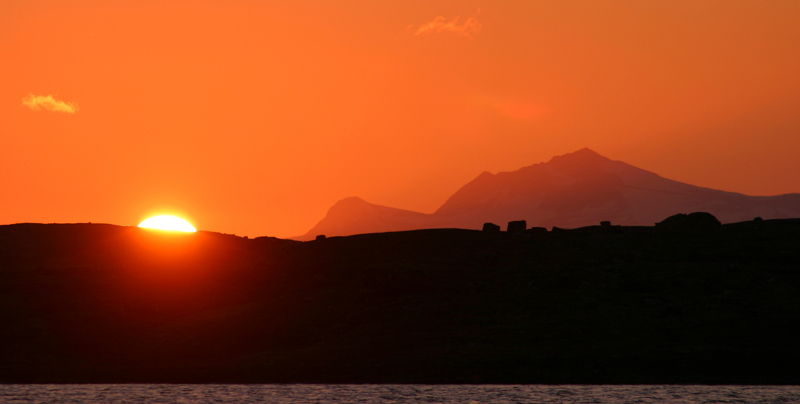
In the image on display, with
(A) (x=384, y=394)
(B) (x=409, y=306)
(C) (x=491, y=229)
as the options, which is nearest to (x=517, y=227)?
(C) (x=491, y=229)

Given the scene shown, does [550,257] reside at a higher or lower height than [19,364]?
higher

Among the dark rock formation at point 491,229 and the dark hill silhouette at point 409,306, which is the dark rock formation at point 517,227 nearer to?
the dark rock formation at point 491,229

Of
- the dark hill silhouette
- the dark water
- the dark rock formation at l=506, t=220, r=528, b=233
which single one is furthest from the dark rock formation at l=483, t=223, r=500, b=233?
the dark water

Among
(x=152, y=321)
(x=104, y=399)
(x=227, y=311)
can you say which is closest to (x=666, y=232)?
(x=227, y=311)

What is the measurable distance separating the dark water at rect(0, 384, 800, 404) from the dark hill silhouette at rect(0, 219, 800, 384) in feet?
14.7

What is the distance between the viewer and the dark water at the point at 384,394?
64.6 metres

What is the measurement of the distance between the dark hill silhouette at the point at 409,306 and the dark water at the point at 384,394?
4480 mm

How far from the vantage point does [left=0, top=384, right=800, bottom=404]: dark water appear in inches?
2544

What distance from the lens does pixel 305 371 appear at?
82.0m

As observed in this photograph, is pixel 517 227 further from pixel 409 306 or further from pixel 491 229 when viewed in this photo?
pixel 409 306

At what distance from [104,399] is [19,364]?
2672 centimetres

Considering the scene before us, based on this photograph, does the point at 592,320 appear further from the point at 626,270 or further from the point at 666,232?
the point at 666,232

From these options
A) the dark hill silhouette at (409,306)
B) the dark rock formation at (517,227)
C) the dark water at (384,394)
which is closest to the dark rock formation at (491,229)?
the dark rock formation at (517,227)

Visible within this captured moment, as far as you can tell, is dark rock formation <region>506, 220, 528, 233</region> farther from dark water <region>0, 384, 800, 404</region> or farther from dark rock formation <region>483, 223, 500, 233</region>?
dark water <region>0, 384, 800, 404</region>
